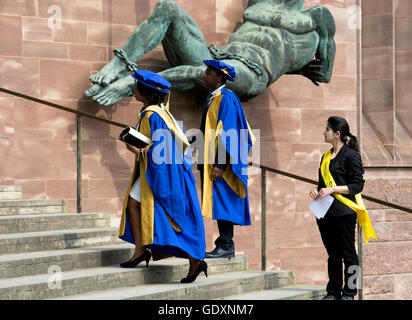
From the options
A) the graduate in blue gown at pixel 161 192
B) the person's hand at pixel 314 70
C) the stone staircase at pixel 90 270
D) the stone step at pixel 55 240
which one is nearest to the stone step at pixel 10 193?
the stone staircase at pixel 90 270

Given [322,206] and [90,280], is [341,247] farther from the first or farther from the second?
[90,280]

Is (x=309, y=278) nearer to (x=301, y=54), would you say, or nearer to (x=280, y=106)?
(x=280, y=106)

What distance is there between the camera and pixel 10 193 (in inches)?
320

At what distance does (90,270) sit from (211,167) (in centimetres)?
136

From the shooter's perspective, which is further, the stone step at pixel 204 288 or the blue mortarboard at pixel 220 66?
the blue mortarboard at pixel 220 66

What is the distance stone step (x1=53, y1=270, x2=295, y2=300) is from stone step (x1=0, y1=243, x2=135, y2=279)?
485 mm

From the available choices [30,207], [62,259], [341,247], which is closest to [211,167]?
[341,247]

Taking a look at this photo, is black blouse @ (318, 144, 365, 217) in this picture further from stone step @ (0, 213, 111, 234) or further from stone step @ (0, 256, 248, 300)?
stone step @ (0, 213, 111, 234)

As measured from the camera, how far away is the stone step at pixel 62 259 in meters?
5.87

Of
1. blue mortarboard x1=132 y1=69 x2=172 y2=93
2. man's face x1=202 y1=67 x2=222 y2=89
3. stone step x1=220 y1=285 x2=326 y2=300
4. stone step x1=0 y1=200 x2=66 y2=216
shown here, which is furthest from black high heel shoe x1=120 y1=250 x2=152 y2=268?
stone step x1=0 y1=200 x2=66 y2=216

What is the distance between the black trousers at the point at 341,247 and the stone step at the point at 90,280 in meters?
0.80

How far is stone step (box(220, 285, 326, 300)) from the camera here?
6.47m

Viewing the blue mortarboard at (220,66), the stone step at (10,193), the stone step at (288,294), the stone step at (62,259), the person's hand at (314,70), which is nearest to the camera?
the stone step at (62,259)

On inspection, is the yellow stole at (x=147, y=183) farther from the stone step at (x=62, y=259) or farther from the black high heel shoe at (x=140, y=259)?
A: the stone step at (x=62, y=259)
